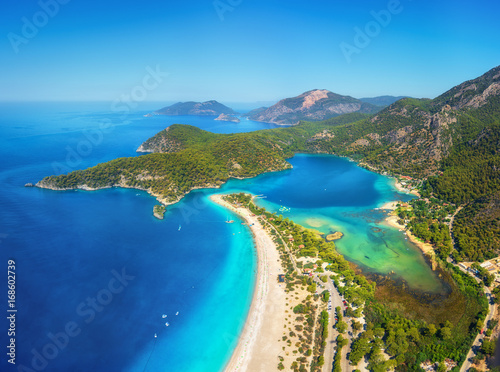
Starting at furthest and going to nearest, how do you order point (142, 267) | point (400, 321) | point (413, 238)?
point (413, 238) < point (142, 267) < point (400, 321)

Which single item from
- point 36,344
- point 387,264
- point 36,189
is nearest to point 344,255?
point 387,264

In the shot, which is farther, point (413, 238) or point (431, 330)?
point (413, 238)

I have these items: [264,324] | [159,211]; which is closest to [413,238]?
[264,324]

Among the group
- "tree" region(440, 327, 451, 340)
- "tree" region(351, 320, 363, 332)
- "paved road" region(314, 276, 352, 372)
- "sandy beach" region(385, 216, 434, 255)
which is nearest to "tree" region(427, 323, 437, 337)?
"tree" region(440, 327, 451, 340)

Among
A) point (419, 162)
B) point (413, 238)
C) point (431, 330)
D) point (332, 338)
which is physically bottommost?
point (332, 338)

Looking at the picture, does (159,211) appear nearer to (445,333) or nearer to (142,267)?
(142,267)

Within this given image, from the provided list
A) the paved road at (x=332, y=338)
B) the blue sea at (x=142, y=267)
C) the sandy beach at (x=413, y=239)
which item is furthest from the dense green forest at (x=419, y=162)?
the paved road at (x=332, y=338)

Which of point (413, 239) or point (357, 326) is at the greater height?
point (413, 239)
